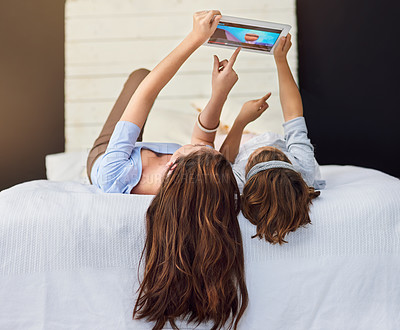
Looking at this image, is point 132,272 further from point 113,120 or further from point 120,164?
point 113,120

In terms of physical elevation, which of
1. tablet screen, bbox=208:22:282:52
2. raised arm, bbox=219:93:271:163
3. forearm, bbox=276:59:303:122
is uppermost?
tablet screen, bbox=208:22:282:52

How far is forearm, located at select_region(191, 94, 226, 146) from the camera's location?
1.43 m

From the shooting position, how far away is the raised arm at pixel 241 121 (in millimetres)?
1579

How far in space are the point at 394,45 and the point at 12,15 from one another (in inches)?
84.6

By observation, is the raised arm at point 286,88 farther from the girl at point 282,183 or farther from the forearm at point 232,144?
the forearm at point 232,144

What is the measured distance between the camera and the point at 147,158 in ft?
4.71

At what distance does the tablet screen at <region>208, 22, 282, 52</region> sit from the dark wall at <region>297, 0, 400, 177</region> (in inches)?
43.8

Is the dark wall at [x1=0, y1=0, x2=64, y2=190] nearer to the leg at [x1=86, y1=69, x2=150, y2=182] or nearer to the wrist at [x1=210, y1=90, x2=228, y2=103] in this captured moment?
the leg at [x1=86, y1=69, x2=150, y2=182]

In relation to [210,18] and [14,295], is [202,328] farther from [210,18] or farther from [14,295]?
[210,18]

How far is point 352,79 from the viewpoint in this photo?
2.46m

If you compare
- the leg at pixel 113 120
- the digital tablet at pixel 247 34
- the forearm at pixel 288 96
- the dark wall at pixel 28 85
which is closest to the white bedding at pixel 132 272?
the forearm at pixel 288 96

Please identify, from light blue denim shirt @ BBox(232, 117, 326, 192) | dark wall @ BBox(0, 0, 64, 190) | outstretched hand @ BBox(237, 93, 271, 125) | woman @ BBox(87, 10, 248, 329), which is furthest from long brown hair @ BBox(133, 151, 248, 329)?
dark wall @ BBox(0, 0, 64, 190)

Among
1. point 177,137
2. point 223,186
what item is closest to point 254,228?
point 223,186

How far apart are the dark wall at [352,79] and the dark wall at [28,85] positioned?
1.43 meters
